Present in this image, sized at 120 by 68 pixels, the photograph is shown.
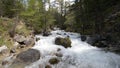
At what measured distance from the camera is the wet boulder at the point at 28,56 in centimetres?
1529

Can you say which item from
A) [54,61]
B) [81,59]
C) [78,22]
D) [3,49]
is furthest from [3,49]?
[78,22]

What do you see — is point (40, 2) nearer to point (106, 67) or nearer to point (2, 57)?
point (2, 57)

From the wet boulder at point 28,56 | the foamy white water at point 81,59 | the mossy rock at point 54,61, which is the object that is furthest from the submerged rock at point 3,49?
the mossy rock at point 54,61

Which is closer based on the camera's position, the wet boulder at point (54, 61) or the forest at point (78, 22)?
the wet boulder at point (54, 61)

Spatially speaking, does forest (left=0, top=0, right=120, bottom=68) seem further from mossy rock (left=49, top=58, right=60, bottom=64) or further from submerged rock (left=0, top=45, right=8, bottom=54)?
mossy rock (left=49, top=58, right=60, bottom=64)

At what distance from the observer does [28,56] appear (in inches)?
618

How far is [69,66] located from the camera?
14672 millimetres

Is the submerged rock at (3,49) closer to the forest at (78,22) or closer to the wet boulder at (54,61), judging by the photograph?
the forest at (78,22)

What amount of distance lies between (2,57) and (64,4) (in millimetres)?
39049

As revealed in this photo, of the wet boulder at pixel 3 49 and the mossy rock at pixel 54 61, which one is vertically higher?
the wet boulder at pixel 3 49

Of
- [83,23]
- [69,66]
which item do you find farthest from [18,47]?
[83,23]

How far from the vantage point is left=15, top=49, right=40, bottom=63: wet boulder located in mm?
15289

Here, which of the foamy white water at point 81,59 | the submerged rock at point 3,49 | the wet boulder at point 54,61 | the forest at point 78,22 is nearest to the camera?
the foamy white water at point 81,59

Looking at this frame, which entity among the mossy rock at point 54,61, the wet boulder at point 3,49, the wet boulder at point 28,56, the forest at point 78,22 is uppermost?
the forest at point 78,22
